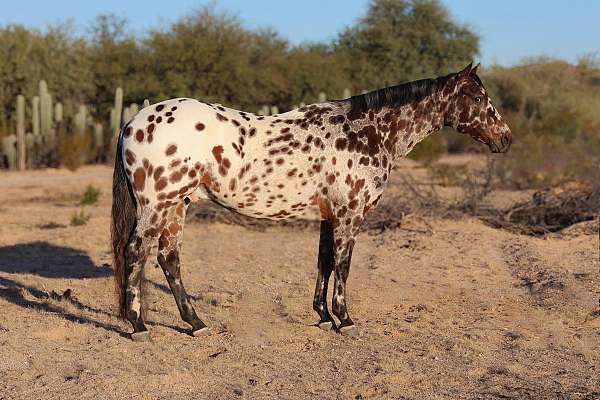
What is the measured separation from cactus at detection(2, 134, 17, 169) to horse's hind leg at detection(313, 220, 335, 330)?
16017 millimetres

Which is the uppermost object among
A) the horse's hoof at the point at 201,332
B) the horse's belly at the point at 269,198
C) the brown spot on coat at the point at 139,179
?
the brown spot on coat at the point at 139,179

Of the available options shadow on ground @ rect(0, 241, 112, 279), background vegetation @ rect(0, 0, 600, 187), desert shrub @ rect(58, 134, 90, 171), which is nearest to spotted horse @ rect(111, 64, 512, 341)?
shadow on ground @ rect(0, 241, 112, 279)

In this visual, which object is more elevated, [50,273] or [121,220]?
[121,220]

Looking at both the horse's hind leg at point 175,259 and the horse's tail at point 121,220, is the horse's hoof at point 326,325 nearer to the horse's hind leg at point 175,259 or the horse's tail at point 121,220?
the horse's hind leg at point 175,259

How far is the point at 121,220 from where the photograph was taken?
5.51 m

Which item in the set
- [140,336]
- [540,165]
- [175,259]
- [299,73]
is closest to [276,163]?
[175,259]

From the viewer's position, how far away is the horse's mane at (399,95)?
19.5ft

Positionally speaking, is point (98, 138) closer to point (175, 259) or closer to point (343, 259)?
point (175, 259)

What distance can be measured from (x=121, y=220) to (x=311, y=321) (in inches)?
68.2

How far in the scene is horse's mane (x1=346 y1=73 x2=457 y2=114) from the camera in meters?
5.95

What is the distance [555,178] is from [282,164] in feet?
33.8

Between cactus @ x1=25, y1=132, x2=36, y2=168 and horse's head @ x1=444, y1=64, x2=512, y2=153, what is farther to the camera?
cactus @ x1=25, y1=132, x2=36, y2=168

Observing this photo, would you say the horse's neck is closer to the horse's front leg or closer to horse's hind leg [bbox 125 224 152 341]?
the horse's front leg

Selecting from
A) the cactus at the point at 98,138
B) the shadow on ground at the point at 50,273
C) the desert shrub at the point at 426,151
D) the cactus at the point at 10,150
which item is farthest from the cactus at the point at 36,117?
the shadow on ground at the point at 50,273
